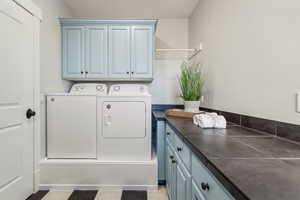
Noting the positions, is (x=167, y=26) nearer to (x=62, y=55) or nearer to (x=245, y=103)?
(x=62, y=55)

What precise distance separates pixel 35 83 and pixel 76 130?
0.71 meters

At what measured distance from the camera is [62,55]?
9.39ft

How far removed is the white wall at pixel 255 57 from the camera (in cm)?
A: 113

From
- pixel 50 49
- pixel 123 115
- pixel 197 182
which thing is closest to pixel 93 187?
pixel 123 115

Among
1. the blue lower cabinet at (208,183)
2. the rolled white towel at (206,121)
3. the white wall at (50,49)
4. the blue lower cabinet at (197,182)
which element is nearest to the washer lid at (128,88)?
the white wall at (50,49)

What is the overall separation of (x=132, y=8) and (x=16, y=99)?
2.06m

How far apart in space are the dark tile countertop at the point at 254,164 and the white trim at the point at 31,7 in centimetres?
203

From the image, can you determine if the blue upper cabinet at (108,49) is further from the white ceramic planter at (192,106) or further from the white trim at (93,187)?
the white trim at (93,187)

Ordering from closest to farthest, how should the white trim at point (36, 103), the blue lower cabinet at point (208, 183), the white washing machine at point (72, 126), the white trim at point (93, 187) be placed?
the blue lower cabinet at point (208, 183) → the white trim at point (36, 103) → the white trim at point (93, 187) → the white washing machine at point (72, 126)

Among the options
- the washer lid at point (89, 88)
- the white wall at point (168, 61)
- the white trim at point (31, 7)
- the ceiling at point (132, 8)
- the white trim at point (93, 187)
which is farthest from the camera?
the white wall at point (168, 61)

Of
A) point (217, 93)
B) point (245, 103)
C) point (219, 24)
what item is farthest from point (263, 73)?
point (219, 24)

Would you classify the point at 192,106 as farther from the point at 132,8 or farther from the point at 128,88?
the point at 132,8

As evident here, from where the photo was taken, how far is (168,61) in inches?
134

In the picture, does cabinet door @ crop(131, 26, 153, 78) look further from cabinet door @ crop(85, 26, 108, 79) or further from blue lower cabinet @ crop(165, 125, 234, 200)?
blue lower cabinet @ crop(165, 125, 234, 200)
